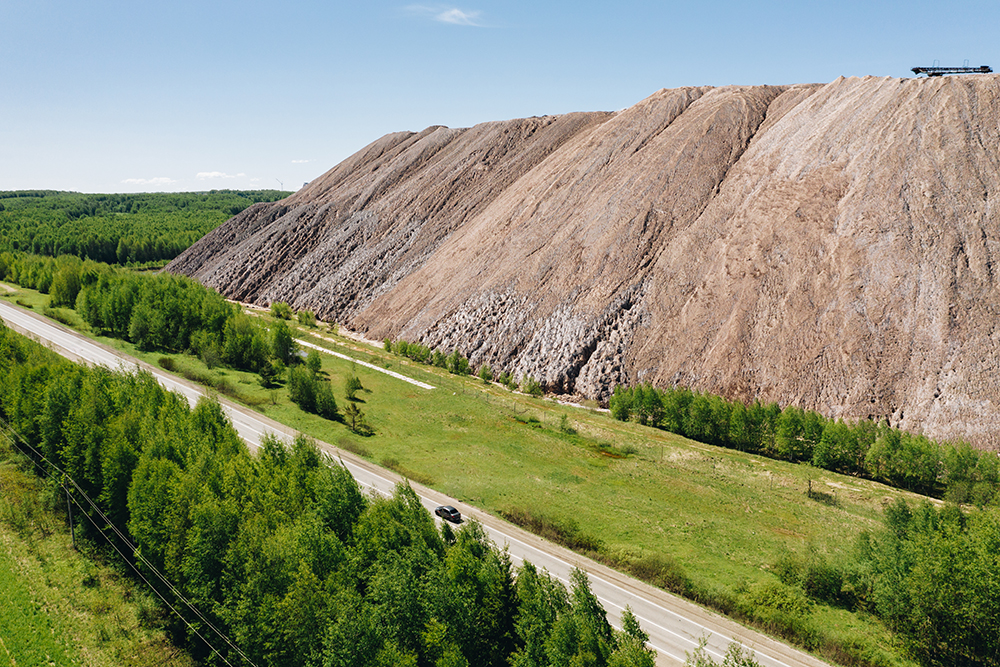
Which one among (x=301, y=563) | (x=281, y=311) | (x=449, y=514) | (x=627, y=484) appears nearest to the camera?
(x=301, y=563)

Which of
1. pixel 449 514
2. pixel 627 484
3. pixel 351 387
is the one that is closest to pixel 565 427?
pixel 627 484

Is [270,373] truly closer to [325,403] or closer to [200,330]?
[325,403]

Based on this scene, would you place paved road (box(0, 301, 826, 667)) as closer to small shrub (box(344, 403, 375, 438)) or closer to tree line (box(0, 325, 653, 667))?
small shrub (box(344, 403, 375, 438))

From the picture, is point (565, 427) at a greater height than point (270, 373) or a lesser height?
greater

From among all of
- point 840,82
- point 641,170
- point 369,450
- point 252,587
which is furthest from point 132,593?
point 840,82

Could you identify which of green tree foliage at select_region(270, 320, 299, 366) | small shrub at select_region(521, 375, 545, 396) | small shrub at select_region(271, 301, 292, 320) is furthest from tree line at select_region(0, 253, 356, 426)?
small shrub at select_region(521, 375, 545, 396)

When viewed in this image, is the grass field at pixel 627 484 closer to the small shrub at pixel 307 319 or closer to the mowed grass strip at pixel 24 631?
the mowed grass strip at pixel 24 631

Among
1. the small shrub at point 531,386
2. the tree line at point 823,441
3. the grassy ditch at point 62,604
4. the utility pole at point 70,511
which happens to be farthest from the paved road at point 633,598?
the small shrub at point 531,386
